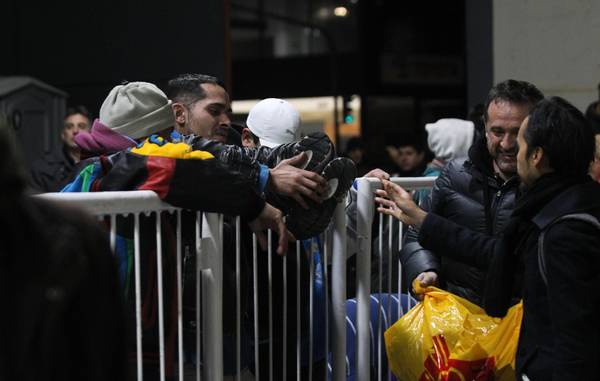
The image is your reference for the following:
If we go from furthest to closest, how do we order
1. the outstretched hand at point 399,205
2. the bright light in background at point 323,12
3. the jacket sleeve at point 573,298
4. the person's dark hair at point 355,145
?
1. the bright light in background at point 323,12
2. the person's dark hair at point 355,145
3. the outstretched hand at point 399,205
4. the jacket sleeve at point 573,298

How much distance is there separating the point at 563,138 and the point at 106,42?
11.0 metres

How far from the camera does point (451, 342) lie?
146 inches

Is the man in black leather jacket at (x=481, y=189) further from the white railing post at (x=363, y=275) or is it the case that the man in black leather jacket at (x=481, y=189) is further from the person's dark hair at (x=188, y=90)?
the person's dark hair at (x=188, y=90)

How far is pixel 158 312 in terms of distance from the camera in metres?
3.12

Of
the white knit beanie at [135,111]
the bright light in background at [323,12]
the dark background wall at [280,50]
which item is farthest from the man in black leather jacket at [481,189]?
the bright light in background at [323,12]

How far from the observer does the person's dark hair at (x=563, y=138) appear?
312 cm

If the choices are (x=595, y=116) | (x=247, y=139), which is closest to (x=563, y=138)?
(x=247, y=139)

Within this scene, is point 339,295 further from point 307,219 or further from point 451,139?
point 451,139

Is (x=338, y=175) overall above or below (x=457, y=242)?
above

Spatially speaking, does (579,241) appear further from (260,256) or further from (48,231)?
(48,231)

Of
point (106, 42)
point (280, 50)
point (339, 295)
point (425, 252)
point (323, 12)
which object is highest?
point (323, 12)

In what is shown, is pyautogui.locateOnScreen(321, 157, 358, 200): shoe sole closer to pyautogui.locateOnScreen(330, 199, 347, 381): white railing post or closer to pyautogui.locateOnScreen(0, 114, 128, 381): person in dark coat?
pyautogui.locateOnScreen(330, 199, 347, 381): white railing post

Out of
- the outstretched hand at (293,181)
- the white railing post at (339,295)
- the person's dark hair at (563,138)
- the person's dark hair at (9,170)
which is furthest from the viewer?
the white railing post at (339,295)

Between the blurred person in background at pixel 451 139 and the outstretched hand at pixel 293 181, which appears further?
Result: the blurred person in background at pixel 451 139
